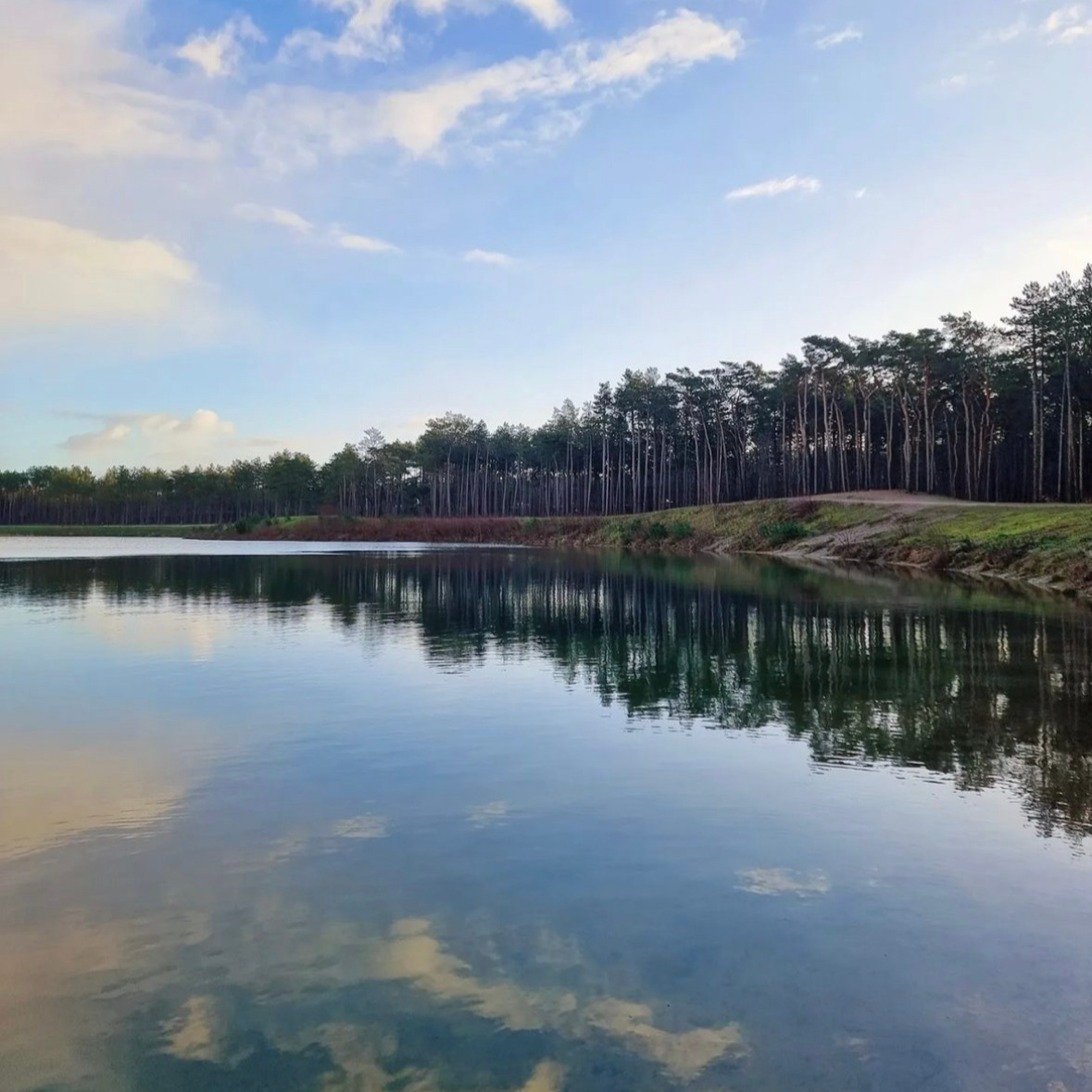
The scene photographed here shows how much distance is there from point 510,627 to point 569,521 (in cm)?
6506

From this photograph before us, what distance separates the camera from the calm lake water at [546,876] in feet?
15.8

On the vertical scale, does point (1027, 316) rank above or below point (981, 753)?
above

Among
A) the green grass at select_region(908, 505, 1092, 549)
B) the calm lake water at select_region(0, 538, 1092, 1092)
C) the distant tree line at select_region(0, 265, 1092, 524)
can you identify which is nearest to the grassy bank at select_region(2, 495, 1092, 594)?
the green grass at select_region(908, 505, 1092, 549)

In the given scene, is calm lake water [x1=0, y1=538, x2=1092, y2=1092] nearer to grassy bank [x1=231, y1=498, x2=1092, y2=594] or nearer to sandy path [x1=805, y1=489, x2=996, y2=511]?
grassy bank [x1=231, y1=498, x2=1092, y2=594]

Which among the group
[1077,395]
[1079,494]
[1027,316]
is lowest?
[1079,494]

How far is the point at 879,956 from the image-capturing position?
19.1 feet

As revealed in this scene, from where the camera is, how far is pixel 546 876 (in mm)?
7105

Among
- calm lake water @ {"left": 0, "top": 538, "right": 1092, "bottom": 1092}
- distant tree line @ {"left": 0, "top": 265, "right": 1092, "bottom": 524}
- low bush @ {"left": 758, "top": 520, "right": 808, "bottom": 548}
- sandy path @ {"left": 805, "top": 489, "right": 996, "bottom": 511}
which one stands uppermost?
distant tree line @ {"left": 0, "top": 265, "right": 1092, "bottom": 524}

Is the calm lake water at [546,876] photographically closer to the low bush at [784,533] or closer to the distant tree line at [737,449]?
the low bush at [784,533]

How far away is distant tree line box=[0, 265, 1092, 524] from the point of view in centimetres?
6788

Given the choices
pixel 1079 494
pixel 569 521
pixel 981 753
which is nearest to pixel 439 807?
pixel 981 753

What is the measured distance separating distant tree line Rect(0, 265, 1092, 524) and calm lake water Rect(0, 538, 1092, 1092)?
5438 centimetres

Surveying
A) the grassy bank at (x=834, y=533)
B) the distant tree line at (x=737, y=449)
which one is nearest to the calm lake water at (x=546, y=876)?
the grassy bank at (x=834, y=533)

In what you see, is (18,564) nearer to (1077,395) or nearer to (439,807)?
(439,807)
